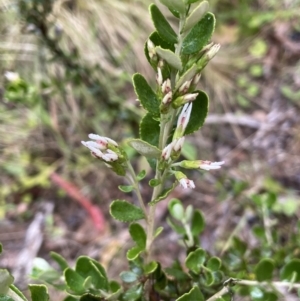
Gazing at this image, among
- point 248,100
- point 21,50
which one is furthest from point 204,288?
point 21,50

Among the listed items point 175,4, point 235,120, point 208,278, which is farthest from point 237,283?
point 235,120

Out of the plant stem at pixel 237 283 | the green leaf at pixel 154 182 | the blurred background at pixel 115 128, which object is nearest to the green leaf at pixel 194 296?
the plant stem at pixel 237 283

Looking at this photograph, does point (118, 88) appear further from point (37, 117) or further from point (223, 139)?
point (223, 139)

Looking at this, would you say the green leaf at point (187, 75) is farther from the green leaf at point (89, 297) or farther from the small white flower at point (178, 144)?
the green leaf at point (89, 297)

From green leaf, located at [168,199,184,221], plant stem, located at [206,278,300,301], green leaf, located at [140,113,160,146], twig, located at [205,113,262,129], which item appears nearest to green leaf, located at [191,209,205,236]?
green leaf, located at [168,199,184,221]

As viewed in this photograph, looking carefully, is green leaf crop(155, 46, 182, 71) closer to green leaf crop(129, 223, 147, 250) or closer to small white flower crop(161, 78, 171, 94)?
small white flower crop(161, 78, 171, 94)
